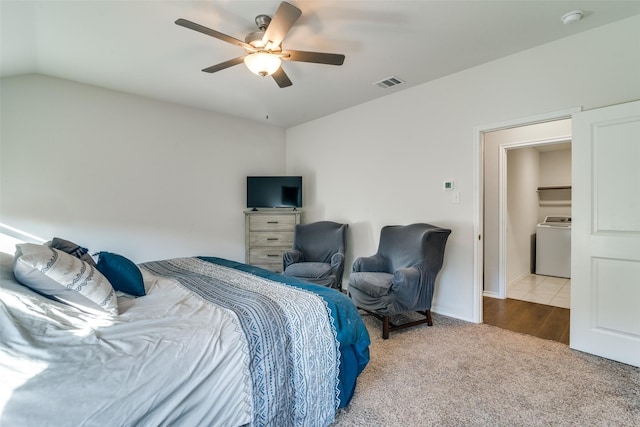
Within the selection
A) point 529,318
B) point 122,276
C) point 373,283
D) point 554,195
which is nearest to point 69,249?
point 122,276

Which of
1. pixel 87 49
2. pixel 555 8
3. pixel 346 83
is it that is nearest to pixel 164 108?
pixel 87 49

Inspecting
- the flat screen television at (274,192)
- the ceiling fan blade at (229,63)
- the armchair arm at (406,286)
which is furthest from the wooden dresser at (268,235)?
the ceiling fan blade at (229,63)

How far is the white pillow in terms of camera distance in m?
1.30

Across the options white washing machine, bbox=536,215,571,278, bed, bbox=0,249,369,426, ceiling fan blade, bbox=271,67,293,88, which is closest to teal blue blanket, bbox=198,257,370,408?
bed, bbox=0,249,369,426

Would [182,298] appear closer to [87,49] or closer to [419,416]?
[419,416]

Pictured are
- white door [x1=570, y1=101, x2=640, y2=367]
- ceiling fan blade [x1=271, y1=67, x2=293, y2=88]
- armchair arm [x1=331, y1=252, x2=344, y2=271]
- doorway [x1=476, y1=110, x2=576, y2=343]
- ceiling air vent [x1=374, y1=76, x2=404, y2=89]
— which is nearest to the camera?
white door [x1=570, y1=101, x2=640, y2=367]

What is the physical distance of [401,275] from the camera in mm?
2699

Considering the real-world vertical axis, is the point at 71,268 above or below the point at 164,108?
below

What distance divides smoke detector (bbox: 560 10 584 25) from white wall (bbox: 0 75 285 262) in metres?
3.87

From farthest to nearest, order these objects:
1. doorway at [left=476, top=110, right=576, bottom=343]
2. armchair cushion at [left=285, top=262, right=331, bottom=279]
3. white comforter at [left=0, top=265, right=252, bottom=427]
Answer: armchair cushion at [left=285, top=262, right=331, bottom=279] < doorway at [left=476, top=110, right=576, bottom=343] < white comforter at [left=0, top=265, right=252, bottom=427]

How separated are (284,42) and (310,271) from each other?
232cm

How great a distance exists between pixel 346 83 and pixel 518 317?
10.5ft

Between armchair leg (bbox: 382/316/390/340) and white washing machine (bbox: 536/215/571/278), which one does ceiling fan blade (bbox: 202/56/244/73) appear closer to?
armchair leg (bbox: 382/316/390/340)

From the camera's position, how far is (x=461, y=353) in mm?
2412
